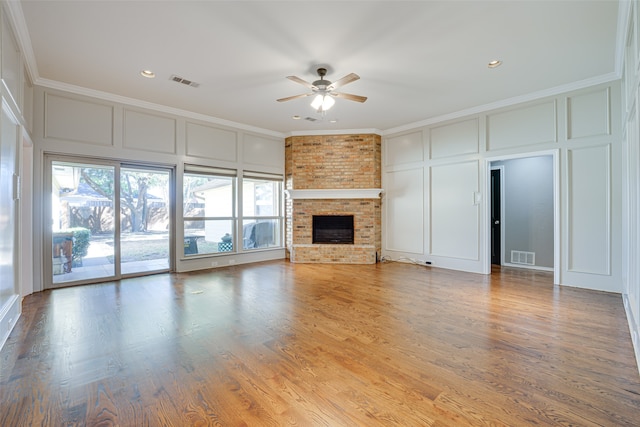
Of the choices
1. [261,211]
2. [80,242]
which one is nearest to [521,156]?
[261,211]

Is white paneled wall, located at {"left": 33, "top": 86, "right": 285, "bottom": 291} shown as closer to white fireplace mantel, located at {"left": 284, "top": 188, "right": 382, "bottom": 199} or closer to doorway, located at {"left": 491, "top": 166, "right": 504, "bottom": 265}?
white fireplace mantel, located at {"left": 284, "top": 188, "right": 382, "bottom": 199}

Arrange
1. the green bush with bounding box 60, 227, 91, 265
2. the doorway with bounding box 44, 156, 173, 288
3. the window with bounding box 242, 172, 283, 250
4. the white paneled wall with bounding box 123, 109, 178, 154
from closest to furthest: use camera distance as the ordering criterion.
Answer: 1. the doorway with bounding box 44, 156, 173, 288
2. the green bush with bounding box 60, 227, 91, 265
3. the white paneled wall with bounding box 123, 109, 178, 154
4. the window with bounding box 242, 172, 283, 250

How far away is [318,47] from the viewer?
11.0 ft

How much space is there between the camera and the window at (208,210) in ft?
18.8

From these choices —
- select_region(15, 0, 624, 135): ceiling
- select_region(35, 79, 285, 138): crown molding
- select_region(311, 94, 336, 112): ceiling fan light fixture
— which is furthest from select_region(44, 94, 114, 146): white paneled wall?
select_region(311, 94, 336, 112): ceiling fan light fixture

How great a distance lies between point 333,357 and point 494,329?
1.68m

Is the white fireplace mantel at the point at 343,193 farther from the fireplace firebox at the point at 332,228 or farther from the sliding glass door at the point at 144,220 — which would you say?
the sliding glass door at the point at 144,220

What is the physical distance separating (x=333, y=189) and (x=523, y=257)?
419cm

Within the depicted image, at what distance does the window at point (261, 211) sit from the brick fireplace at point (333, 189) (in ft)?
1.47

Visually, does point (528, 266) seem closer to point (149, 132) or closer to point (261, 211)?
point (261, 211)

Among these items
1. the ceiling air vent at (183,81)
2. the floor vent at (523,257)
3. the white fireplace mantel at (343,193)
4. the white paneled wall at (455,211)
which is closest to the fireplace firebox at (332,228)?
the white fireplace mantel at (343,193)

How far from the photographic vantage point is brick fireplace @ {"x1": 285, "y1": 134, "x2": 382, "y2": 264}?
6645 millimetres

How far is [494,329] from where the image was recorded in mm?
2863

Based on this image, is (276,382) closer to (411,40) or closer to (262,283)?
(262,283)
